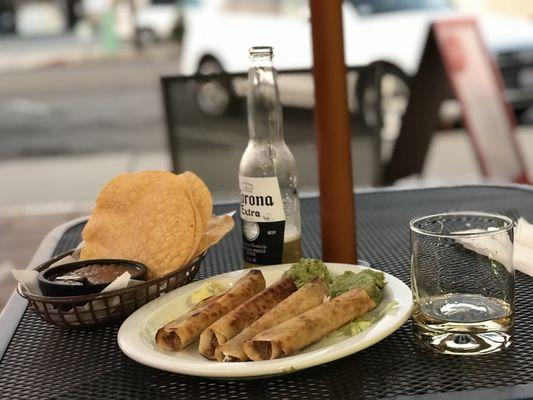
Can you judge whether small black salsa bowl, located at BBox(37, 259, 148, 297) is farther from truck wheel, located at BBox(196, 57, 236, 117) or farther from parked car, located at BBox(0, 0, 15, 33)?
parked car, located at BBox(0, 0, 15, 33)

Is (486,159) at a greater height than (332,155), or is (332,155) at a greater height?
(332,155)

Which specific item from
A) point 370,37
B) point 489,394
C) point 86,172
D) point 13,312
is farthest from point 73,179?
point 489,394

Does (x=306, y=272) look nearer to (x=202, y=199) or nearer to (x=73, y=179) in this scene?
(x=202, y=199)

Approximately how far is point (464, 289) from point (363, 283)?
0.13 m

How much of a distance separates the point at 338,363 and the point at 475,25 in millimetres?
3203

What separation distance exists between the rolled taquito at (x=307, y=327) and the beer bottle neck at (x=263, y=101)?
350mm

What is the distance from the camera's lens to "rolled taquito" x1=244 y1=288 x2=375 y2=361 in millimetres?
938

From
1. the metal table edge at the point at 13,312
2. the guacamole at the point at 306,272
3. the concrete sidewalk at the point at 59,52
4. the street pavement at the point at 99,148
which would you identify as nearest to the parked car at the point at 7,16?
the concrete sidewalk at the point at 59,52

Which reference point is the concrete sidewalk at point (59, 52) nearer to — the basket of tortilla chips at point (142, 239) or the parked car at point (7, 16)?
the parked car at point (7, 16)

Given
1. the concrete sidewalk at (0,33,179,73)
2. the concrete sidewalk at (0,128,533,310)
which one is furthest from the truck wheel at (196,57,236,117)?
the concrete sidewalk at (0,33,179,73)

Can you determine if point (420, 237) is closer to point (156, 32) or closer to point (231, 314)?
point (231, 314)

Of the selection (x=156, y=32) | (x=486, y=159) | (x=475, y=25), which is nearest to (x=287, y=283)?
(x=486, y=159)

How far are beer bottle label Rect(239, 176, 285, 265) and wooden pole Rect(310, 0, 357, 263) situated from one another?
77 millimetres

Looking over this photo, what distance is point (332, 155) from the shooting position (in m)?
1.20
